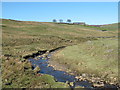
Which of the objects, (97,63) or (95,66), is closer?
(95,66)

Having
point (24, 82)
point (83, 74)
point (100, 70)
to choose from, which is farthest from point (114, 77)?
point (24, 82)

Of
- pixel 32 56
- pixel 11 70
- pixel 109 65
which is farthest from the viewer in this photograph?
pixel 32 56

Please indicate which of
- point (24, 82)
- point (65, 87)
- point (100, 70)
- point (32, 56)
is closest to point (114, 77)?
point (100, 70)

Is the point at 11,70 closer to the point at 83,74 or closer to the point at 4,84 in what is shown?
the point at 4,84

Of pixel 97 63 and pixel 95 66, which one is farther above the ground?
pixel 97 63

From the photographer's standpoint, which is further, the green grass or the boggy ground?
the green grass

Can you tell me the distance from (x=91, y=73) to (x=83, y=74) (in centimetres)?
151

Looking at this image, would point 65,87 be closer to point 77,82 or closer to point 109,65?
point 77,82

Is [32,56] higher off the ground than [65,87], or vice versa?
[32,56]

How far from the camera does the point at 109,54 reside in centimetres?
3027

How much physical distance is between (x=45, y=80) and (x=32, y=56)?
17.4 m

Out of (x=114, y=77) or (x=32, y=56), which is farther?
(x=32, y=56)

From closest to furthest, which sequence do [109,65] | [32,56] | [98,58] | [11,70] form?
[11,70]
[109,65]
[98,58]
[32,56]

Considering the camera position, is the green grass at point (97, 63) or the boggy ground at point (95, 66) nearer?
the boggy ground at point (95, 66)
